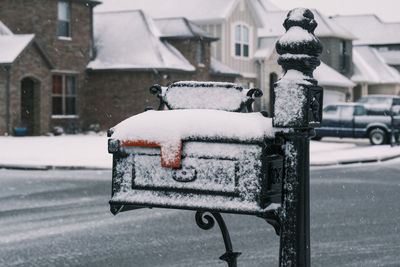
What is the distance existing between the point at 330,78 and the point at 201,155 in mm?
43646

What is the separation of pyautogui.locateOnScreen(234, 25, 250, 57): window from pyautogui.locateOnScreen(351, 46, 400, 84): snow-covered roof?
12807 millimetres

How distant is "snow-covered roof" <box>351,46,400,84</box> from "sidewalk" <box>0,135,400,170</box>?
88.8ft

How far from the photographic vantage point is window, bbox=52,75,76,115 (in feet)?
108

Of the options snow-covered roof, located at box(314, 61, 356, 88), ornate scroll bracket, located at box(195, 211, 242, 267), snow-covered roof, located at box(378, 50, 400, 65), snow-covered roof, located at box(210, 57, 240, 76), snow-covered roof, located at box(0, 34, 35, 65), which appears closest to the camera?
ornate scroll bracket, located at box(195, 211, 242, 267)

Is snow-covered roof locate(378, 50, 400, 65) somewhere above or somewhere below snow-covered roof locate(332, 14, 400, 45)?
below

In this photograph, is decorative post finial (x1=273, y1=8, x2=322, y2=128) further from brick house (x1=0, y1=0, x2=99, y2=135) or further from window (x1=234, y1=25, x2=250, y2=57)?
window (x1=234, y1=25, x2=250, y2=57)

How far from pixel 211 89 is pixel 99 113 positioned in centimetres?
3140

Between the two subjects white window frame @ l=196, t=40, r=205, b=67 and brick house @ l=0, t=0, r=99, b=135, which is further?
white window frame @ l=196, t=40, r=205, b=67

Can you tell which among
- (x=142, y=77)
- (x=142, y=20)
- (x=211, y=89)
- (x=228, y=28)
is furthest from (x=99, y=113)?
(x=211, y=89)

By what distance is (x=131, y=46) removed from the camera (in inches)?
1378

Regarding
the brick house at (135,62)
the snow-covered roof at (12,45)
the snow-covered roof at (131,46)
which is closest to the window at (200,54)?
the brick house at (135,62)

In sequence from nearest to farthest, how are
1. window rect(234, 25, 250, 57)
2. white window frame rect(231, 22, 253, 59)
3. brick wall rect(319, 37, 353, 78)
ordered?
white window frame rect(231, 22, 253, 59) < window rect(234, 25, 250, 57) < brick wall rect(319, 37, 353, 78)

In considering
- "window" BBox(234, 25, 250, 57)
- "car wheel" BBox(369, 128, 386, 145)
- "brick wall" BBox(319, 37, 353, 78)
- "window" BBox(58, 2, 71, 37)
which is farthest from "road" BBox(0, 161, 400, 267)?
"brick wall" BBox(319, 37, 353, 78)

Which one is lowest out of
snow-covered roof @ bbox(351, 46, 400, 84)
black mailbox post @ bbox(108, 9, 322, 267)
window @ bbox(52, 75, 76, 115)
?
black mailbox post @ bbox(108, 9, 322, 267)
